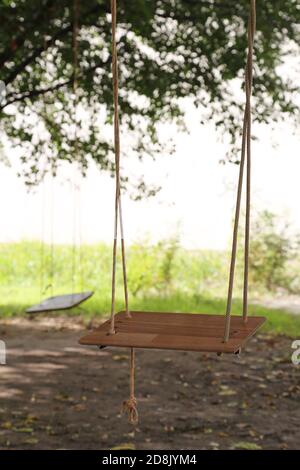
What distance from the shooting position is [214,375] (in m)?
7.07

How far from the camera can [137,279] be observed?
10039 millimetres

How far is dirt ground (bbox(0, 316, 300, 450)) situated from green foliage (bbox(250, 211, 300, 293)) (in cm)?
139

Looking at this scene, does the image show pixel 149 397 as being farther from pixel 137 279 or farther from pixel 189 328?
pixel 189 328

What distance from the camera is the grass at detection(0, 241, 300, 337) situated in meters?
9.67

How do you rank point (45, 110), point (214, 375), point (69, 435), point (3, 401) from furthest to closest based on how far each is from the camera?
1. point (45, 110)
2. point (214, 375)
3. point (3, 401)
4. point (69, 435)

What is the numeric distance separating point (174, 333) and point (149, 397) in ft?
13.8

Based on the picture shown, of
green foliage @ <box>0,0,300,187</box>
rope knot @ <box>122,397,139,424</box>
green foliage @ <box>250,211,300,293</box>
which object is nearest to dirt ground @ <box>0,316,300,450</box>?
green foliage @ <box>250,211,300,293</box>

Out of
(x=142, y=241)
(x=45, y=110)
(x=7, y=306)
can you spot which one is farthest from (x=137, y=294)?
(x=45, y=110)

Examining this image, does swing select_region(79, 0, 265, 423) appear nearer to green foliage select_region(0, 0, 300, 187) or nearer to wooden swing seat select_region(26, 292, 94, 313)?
wooden swing seat select_region(26, 292, 94, 313)

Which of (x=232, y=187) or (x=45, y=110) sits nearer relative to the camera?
(x=45, y=110)

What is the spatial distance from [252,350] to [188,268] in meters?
2.40

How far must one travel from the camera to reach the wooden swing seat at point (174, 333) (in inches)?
77.6

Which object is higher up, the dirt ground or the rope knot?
the rope knot
